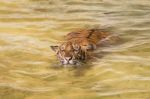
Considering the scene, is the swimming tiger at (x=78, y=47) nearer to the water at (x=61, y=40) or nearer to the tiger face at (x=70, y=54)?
the tiger face at (x=70, y=54)

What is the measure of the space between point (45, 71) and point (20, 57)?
104 cm

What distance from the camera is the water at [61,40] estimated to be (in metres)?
6.73

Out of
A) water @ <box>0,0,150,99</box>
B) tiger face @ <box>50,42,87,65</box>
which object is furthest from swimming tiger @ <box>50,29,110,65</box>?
water @ <box>0,0,150,99</box>

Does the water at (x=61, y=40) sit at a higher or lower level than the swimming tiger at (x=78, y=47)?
lower

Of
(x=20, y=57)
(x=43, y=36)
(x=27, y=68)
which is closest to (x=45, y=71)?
(x=27, y=68)

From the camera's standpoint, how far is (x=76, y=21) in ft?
39.5

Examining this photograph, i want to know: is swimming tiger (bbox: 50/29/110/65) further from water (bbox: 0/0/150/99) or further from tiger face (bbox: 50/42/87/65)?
water (bbox: 0/0/150/99)

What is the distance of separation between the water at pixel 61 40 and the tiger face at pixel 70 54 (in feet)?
0.52

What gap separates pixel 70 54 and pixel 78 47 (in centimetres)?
22

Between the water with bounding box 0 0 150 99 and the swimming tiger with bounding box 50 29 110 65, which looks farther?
the swimming tiger with bounding box 50 29 110 65

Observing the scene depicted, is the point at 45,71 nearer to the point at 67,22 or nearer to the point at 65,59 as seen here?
the point at 65,59

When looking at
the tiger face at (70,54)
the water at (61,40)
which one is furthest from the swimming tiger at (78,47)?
the water at (61,40)

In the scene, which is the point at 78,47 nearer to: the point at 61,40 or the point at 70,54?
the point at 70,54

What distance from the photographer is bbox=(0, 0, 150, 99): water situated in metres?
6.73
